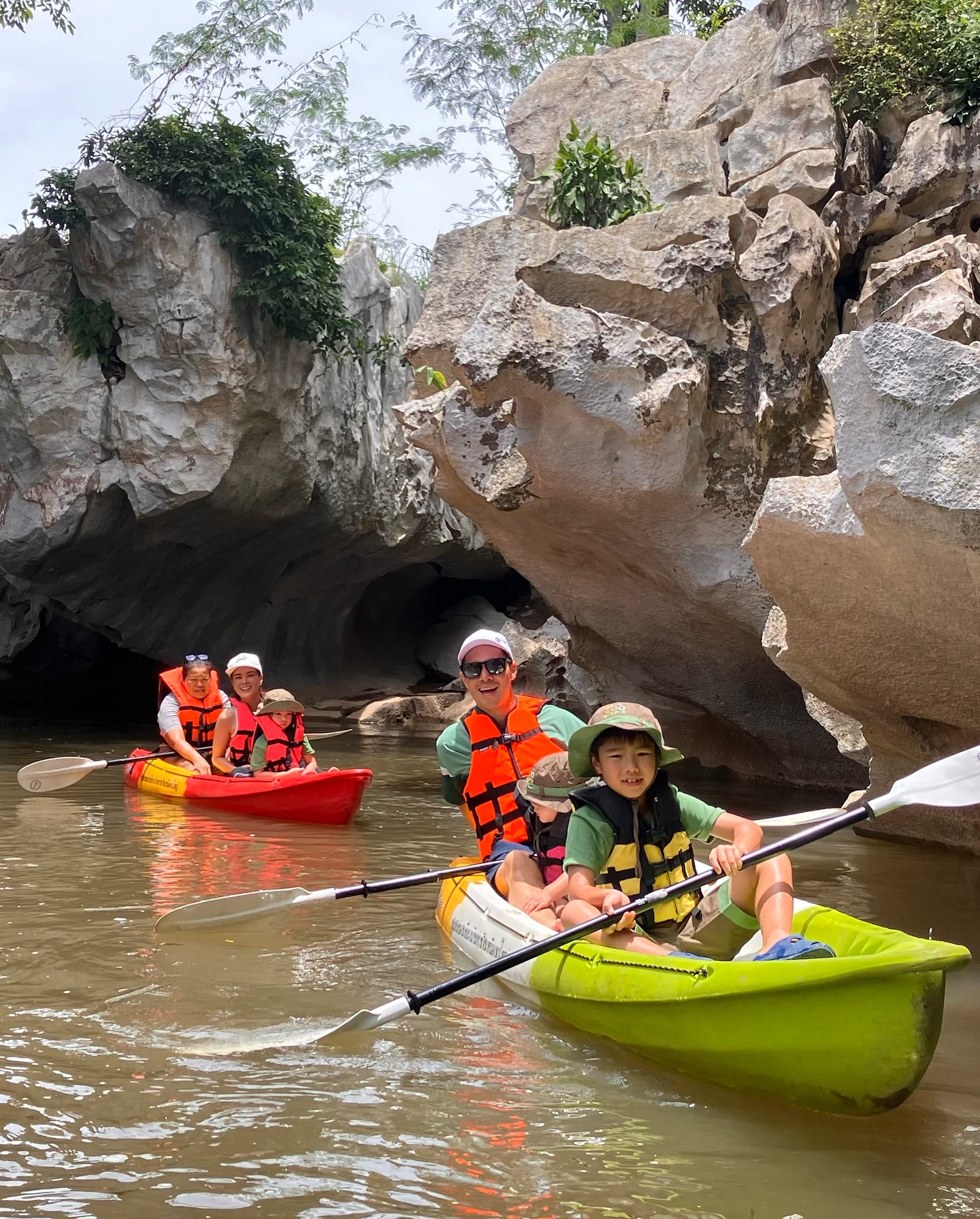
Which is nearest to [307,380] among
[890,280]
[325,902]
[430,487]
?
[430,487]

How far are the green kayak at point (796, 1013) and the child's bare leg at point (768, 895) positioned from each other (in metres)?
0.16

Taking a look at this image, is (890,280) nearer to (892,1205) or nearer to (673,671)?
(673,671)

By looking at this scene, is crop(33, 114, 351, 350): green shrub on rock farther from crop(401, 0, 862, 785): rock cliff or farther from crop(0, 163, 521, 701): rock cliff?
crop(401, 0, 862, 785): rock cliff

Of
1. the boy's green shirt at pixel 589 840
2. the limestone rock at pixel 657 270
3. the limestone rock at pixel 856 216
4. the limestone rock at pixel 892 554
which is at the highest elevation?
the limestone rock at pixel 856 216

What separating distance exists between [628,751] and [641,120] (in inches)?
422

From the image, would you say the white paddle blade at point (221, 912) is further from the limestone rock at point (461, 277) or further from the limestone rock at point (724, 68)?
the limestone rock at point (724, 68)

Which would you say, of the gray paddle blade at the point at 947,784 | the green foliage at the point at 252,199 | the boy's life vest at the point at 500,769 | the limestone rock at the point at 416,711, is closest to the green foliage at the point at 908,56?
the green foliage at the point at 252,199

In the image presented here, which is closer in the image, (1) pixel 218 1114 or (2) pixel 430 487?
(1) pixel 218 1114

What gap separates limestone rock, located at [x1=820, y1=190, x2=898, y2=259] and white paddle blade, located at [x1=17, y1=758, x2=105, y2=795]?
25.1ft

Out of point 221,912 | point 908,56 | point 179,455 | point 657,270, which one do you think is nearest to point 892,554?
point 221,912

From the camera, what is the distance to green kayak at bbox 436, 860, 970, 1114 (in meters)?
2.76

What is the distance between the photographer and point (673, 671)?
10.8m

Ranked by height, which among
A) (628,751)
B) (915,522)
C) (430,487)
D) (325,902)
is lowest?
(325,902)

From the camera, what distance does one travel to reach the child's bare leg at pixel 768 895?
3520mm
